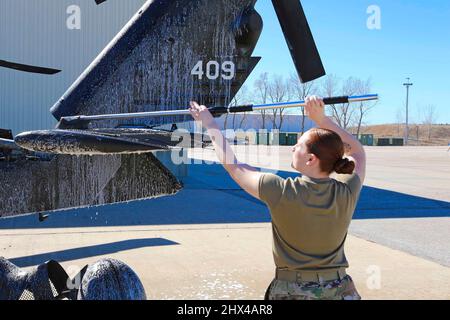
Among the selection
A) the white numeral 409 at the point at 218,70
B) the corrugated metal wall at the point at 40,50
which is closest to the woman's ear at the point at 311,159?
the white numeral 409 at the point at 218,70

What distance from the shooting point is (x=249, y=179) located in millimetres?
2115

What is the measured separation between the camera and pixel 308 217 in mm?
2051

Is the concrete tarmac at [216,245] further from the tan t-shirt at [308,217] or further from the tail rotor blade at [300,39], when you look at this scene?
the tan t-shirt at [308,217]

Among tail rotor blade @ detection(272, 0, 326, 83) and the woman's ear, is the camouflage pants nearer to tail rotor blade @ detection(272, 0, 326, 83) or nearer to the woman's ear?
the woman's ear

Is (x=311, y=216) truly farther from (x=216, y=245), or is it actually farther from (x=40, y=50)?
(x=40, y=50)

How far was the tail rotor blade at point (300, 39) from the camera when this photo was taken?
141 inches

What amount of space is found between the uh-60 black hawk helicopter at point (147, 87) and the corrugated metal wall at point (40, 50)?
10468mm

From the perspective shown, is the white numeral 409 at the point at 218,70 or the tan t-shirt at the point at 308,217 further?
the white numeral 409 at the point at 218,70

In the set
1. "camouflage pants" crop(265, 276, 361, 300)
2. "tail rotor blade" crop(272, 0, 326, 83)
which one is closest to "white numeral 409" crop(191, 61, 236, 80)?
"tail rotor blade" crop(272, 0, 326, 83)

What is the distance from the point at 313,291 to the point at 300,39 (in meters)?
2.13

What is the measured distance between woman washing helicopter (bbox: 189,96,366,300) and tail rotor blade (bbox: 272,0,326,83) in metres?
1.57

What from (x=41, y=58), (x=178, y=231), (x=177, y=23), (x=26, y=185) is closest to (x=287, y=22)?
(x=177, y=23)

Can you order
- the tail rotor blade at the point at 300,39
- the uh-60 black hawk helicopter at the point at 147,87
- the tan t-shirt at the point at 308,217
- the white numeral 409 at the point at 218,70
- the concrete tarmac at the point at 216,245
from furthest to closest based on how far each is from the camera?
the concrete tarmac at the point at 216,245
the white numeral 409 at the point at 218,70
the tail rotor blade at the point at 300,39
the uh-60 black hawk helicopter at the point at 147,87
the tan t-shirt at the point at 308,217

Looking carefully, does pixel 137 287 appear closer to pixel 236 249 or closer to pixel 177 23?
pixel 177 23
